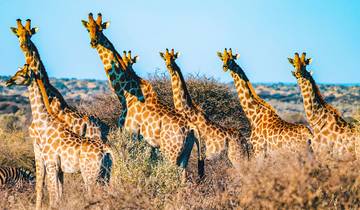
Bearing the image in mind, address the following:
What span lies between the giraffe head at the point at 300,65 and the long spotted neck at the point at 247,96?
74 centimetres

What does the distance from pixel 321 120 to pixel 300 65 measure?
0.97 metres

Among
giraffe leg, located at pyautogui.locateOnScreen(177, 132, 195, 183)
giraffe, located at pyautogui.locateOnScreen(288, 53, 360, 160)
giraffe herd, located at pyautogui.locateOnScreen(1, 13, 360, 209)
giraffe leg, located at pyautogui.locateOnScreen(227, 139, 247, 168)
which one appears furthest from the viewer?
giraffe leg, located at pyautogui.locateOnScreen(177, 132, 195, 183)

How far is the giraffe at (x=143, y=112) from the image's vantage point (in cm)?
1281

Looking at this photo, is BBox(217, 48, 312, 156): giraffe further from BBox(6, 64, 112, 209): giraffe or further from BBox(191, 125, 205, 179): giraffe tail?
BBox(6, 64, 112, 209): giraffe

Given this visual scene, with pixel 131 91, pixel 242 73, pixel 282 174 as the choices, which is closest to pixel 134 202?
pixel 282 174

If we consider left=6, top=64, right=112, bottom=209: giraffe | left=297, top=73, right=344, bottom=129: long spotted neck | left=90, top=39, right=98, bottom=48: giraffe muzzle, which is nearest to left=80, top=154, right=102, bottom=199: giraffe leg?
left=6, top=64, right=112, bottom=209: giraffe

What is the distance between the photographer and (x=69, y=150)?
1135cm

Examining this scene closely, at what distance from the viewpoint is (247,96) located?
13.9m

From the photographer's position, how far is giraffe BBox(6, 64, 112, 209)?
36.4 feet

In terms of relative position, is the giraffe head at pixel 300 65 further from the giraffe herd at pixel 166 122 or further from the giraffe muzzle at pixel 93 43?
the giraffe muzzle at pixel 93 43

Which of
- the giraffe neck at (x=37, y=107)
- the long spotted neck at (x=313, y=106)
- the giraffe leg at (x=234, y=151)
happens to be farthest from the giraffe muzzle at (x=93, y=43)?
the long spotted neck at (x=313, y=106)

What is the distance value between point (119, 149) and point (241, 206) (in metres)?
2.96

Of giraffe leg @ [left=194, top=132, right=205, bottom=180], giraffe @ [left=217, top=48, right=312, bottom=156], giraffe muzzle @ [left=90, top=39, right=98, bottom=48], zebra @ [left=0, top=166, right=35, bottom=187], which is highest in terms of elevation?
giraffe muzzle @ [left=90, top=39, right=98, bottom=48]

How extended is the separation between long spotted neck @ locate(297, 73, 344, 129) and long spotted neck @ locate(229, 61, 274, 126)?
0.66 metres
